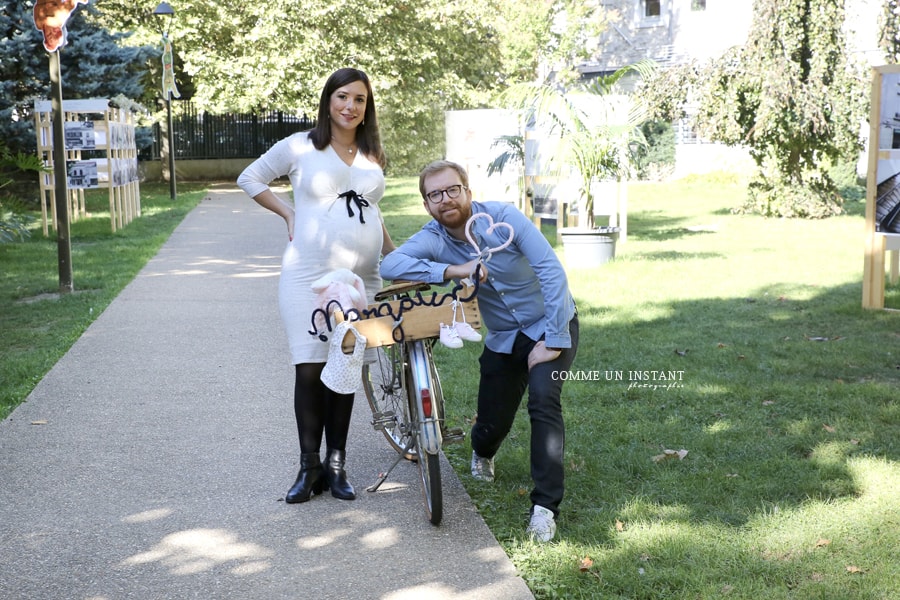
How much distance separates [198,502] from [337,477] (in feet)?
2.04

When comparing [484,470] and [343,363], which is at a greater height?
[343,363]

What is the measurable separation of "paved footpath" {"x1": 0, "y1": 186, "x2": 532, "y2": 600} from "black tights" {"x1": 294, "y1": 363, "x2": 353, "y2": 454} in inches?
10.5

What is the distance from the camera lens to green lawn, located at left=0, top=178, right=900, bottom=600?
3.98 meters

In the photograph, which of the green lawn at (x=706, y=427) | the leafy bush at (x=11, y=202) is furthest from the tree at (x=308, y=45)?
the leafy bush at (x=11, y=202)

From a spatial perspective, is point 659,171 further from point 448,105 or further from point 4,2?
point 4,2

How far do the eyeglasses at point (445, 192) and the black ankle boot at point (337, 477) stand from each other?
4.26ft

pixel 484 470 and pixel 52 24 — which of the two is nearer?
pixel 484 470

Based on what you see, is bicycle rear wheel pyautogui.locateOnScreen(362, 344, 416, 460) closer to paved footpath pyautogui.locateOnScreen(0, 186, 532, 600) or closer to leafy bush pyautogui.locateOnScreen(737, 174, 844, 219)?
paved footpath pyautogui.locateOnScreen(0, 186, 532, 600)

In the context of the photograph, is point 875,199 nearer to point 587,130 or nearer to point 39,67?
point 587,130

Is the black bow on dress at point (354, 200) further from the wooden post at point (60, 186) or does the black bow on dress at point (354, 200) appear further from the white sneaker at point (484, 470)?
the wooden post at point (60, 186)

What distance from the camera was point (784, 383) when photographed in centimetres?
676

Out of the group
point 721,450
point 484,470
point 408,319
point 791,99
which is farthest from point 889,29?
point 408,319

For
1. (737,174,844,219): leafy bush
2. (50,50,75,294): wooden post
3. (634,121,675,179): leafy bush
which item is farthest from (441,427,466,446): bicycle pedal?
(634,121,675,179): leafy bush

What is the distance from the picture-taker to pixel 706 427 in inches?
231
